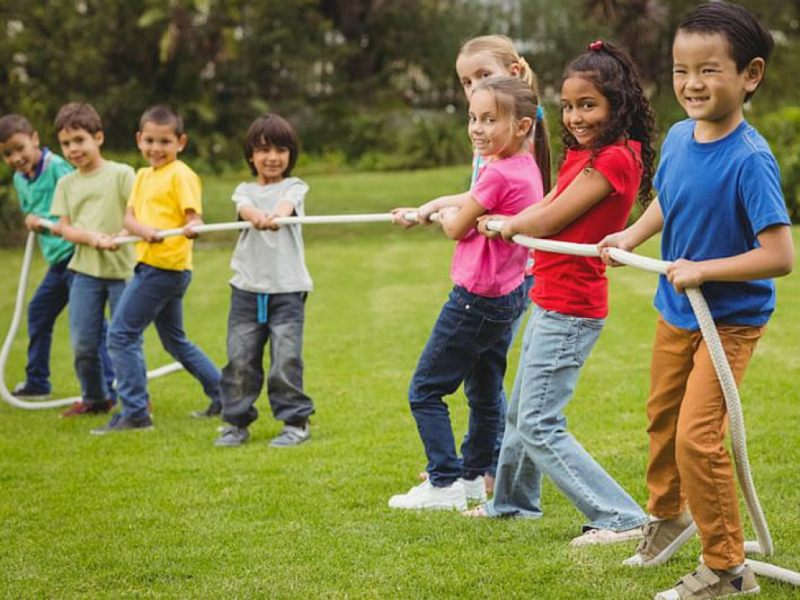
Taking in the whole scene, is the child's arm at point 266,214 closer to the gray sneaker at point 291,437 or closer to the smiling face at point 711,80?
the gray sneaker at point 291,437

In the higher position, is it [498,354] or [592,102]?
[592,102]

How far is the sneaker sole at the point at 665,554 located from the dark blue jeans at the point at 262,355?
8.81ft

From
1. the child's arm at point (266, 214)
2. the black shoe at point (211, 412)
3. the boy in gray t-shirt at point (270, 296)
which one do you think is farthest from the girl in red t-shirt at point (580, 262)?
the black shoe at point (211, 412)

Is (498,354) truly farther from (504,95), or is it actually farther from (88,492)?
(88,492)

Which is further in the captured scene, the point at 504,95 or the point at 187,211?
the point at 187,211

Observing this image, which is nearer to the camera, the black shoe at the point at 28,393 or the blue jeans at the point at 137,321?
the blue jeans at the point at 137,321

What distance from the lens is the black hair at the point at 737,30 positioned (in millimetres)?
3369

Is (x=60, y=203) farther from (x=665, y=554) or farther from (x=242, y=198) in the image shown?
(x=665, y=554)

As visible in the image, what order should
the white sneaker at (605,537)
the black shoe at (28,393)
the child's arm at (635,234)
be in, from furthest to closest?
the black shoe at (28,393)
the white sneaker at (605,537)
the child's arm at (635,234)

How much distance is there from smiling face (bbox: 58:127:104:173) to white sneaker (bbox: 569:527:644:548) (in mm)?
4023

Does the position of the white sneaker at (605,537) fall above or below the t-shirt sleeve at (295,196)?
below

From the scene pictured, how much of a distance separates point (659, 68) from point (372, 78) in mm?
7510

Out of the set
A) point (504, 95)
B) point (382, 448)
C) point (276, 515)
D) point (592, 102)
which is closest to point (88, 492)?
point (276, 515)

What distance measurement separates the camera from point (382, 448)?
6.06 m
